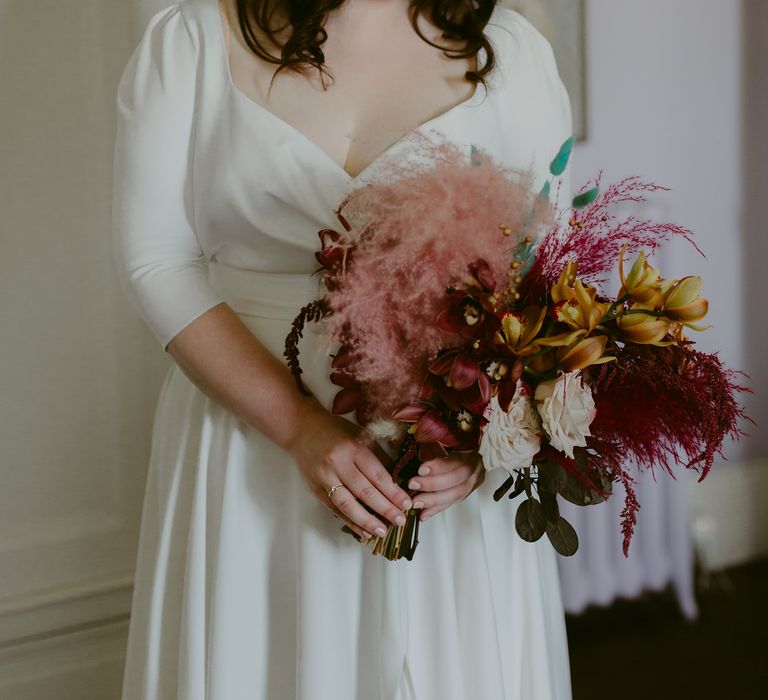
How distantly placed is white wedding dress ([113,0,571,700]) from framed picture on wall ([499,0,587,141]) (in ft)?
3.93

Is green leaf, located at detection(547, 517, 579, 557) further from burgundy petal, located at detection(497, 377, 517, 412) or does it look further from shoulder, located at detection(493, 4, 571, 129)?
shoulder, located at detection(493, 4, 571, 129)

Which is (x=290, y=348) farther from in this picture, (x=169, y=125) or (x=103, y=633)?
(x=103, y=633)

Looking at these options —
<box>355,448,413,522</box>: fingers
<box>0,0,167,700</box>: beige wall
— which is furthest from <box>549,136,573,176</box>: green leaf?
<box>0,0,167,700</box>: beige wall

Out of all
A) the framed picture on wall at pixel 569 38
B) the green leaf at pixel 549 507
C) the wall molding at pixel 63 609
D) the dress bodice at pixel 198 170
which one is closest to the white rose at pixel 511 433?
the green leaf at pixel 549 507

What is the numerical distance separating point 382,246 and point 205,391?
1.23 feet

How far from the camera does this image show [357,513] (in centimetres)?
95

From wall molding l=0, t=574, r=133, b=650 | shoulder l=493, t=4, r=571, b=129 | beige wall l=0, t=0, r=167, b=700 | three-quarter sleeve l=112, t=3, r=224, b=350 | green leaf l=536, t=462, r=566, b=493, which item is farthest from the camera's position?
wall molding l=0, t=574, r=133, b=650

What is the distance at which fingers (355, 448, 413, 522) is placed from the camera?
3.10ft

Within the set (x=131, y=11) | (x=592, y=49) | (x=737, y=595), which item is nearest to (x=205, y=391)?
(x=131, y=11)

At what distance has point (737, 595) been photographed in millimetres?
2666

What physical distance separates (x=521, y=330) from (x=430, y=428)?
0.13 meters

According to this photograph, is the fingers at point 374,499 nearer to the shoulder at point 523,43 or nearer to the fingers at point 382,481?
the fingers at point 382,481

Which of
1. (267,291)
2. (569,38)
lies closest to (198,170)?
(267,291)

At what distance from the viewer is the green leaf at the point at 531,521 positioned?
3.14 ft
